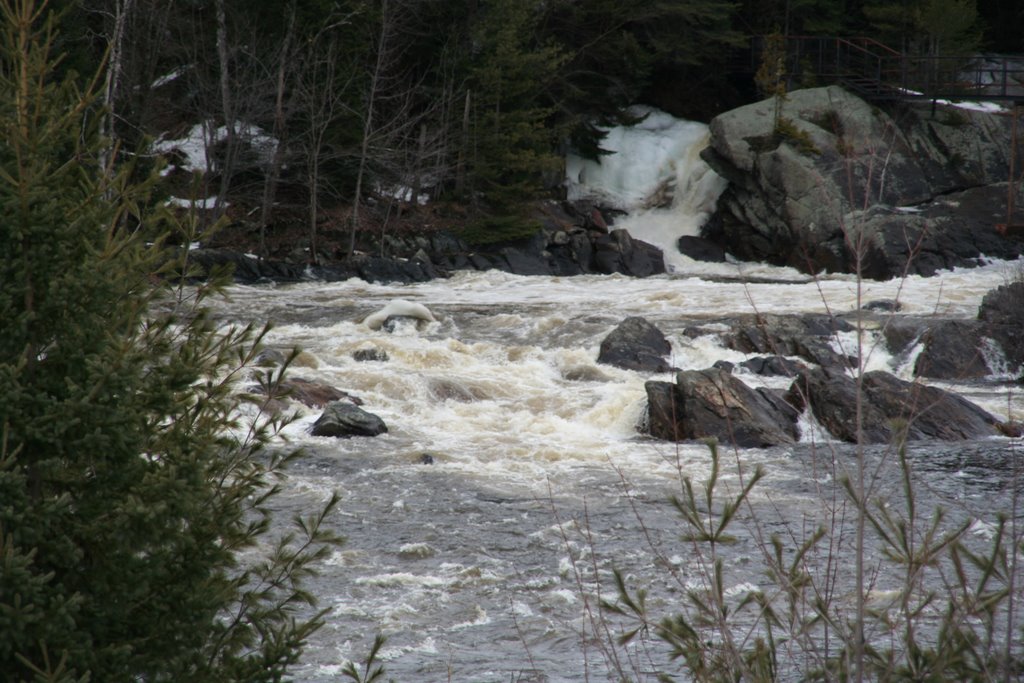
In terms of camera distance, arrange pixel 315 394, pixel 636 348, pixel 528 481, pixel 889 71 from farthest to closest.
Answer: pixel 889 71
pixel 636 348
pixel 315 394
pixel 528 481

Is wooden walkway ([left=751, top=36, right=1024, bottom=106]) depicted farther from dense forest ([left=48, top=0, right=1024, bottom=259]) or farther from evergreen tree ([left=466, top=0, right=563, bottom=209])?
evergreen tree ([left=466, top=0, right=563, bottom=209])

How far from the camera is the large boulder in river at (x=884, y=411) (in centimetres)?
1255

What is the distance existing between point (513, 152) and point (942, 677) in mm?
27487

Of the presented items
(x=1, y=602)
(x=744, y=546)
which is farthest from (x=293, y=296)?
(x=1, y=602)

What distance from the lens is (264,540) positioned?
9.03 m

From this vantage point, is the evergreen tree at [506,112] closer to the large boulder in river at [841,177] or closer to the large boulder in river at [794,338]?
the large boulder in river at [841,177]

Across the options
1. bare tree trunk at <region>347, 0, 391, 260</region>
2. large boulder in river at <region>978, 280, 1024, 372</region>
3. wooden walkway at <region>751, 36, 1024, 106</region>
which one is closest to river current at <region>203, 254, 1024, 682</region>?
large boulder in river at <region>978, 280, 1024, 372</region>

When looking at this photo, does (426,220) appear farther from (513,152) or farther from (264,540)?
(264,540)

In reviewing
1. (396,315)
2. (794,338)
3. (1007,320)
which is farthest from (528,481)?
(1007,320)

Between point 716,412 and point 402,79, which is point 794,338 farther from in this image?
point 402,79

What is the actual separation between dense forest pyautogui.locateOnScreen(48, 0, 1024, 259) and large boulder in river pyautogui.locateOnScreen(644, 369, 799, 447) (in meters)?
14.8

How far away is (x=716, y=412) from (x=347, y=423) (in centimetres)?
423

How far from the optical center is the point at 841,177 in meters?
27.7

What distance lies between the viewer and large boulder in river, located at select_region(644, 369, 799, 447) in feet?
40.5
